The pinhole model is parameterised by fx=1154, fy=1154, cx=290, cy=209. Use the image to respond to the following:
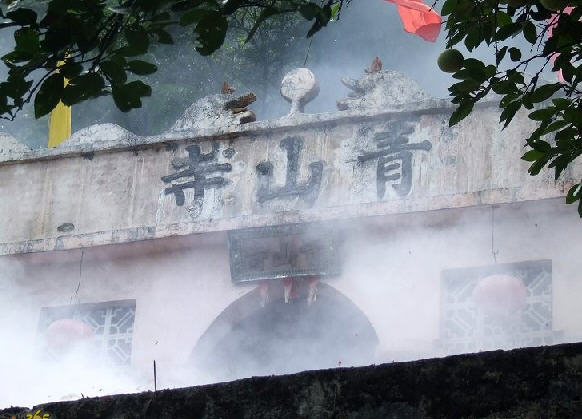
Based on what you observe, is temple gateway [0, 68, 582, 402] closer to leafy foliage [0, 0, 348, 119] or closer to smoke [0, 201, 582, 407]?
smoke [0, 201, 582, 407]

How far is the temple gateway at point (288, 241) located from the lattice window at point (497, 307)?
0.02 m

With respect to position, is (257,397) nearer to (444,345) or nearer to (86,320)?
(444,345)

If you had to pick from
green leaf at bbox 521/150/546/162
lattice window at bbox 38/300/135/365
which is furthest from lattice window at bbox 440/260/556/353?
green leaf at bbox 521/150/546/162

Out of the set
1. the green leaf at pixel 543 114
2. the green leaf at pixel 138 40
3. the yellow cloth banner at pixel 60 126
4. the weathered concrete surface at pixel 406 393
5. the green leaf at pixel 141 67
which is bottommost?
the weathered concrete surface at pixel 406 393

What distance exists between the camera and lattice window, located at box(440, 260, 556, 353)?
341 inches

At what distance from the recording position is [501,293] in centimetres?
862

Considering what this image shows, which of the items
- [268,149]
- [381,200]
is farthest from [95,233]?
[381,200]

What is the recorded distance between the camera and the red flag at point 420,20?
10.0 m

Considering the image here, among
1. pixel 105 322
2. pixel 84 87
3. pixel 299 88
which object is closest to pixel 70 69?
pixel 84 87

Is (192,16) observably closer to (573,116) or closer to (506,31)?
(506,31)

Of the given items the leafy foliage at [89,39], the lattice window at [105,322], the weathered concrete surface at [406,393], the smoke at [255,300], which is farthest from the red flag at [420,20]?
the weathered concrete surface at [406,393]

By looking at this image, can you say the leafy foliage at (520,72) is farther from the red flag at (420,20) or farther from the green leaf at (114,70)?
the red flag at (420,20)

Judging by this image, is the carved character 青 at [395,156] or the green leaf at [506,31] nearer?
the green leaf at [506,31]

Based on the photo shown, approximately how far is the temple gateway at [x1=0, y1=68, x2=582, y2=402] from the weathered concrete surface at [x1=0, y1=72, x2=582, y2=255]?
0.02 metres
